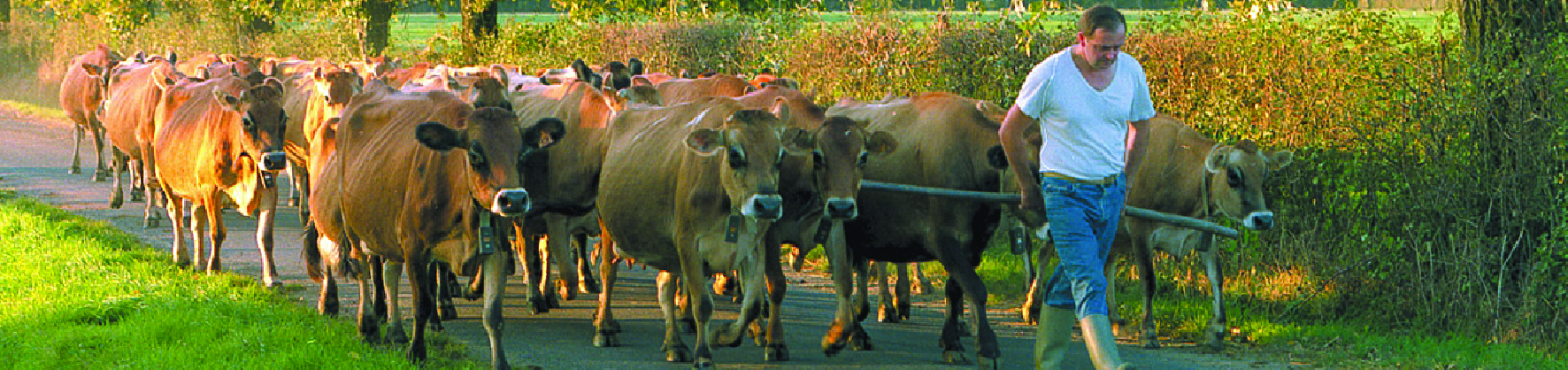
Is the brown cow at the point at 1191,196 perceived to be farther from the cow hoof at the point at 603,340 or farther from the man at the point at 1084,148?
the cow hoof at the point at 603,340

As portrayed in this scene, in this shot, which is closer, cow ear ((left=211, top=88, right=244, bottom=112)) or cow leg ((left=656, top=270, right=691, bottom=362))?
cow leg ((left=656, top=270, right=691, bottom=362))

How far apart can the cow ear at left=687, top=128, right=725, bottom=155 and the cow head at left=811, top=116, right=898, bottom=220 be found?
63cm

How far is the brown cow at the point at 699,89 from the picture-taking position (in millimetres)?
13039

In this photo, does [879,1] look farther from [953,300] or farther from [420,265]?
[420,265]

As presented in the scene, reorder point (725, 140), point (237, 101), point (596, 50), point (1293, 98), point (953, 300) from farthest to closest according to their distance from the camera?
point (596, 50)
point (237, 101)
point (1293, 98)
point (953, 300)
point (725, 140)

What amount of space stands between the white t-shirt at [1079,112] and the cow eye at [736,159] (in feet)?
5.87

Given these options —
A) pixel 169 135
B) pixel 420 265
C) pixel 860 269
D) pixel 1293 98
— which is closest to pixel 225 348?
pixel 420 265

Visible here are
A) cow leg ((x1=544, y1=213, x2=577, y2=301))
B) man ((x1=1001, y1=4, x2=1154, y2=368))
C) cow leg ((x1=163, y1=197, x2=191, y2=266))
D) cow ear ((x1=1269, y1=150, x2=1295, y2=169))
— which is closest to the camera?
man ((x1=1001, y1=4, x2=1154, y2=368))

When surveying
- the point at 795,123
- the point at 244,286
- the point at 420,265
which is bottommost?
the point at 244,286

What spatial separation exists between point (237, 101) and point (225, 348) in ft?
13.4

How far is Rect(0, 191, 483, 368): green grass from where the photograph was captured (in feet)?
30.0

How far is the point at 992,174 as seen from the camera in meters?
10.1

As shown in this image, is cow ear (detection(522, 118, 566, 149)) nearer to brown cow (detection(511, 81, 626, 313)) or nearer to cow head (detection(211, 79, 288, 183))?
brown cow (detection(511, 81, 626, 313))

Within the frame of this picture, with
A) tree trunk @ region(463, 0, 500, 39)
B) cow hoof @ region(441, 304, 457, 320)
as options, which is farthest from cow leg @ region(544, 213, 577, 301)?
tree trunk @ region(463, 0, 500, 39)
